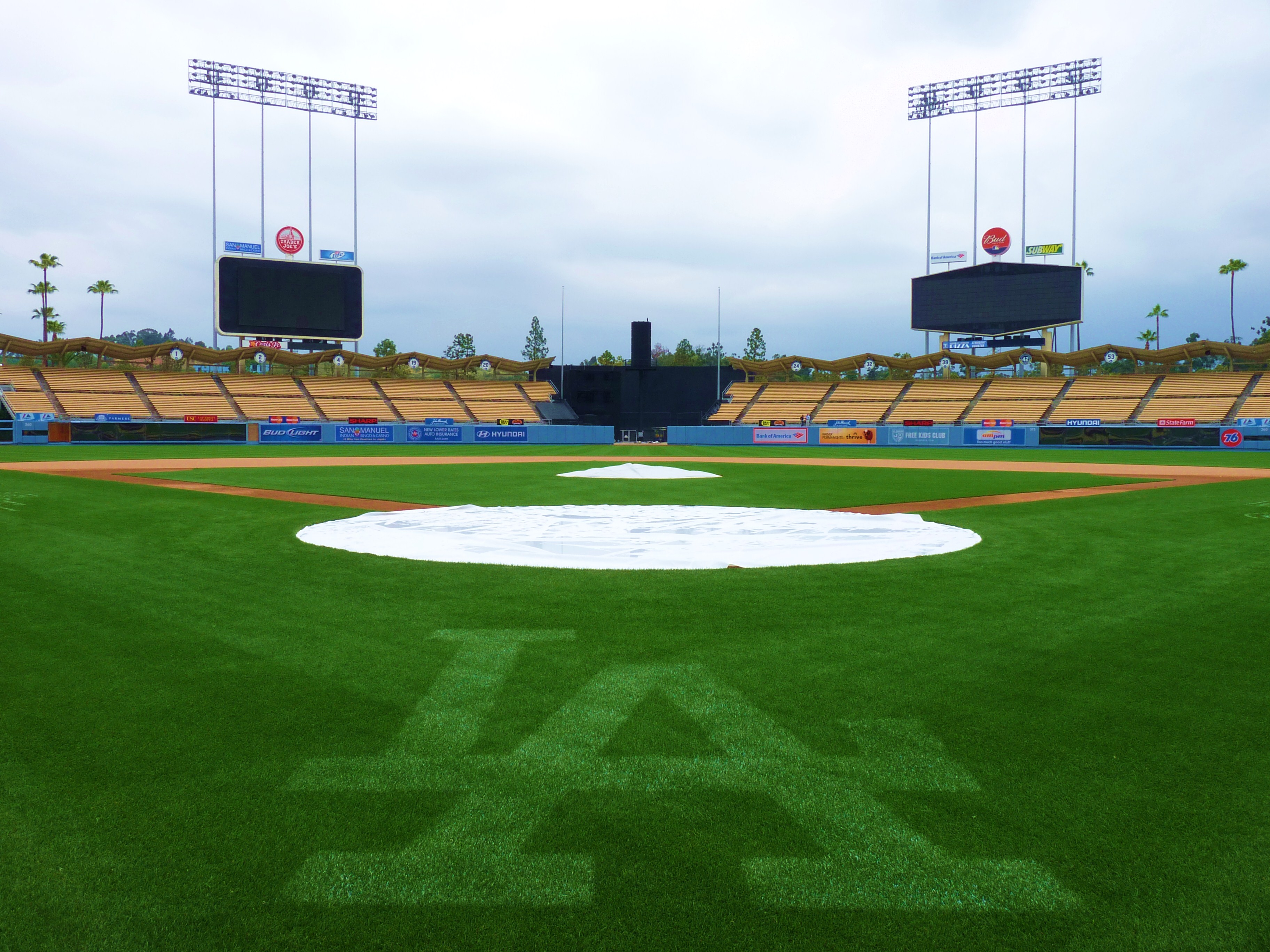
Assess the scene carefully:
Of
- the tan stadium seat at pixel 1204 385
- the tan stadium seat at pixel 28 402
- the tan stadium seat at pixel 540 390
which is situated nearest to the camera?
the tan stadium seat at pixel 28 402

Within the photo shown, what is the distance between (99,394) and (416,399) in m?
19.7

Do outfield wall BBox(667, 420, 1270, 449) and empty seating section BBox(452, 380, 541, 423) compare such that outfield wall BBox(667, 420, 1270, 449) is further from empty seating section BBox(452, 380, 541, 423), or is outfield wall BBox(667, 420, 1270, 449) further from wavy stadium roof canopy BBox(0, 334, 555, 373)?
wavy stadium roof canopy BBox(0, 334, 555, 373)

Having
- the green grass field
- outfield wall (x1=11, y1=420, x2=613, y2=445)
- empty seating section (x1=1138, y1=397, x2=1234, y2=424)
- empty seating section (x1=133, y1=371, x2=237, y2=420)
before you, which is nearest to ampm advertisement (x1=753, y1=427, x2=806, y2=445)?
outfield wall (x1=11, y1=420, x2=613, y2=445)

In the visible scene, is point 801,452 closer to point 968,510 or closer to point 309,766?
point 968,510

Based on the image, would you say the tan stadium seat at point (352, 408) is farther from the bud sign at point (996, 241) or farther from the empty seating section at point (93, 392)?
the bud sign at point (996, 241)

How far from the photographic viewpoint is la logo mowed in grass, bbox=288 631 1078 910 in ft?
7.71

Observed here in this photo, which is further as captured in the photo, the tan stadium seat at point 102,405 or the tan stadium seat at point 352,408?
the tan stadium seat at point 352,408

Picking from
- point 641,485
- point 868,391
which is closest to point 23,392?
point 641,485

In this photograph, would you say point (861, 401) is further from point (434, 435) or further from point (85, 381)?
point (85, 381)

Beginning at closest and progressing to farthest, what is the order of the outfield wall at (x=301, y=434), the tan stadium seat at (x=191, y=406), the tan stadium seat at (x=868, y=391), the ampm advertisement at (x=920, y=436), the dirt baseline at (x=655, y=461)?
the dirt baseline at (x=655, y=461)
the outfield wall at (x=301, y=434)
the ampm advertisement at (x=920, y=436)
the tan stadium seat at (x=191, y=406)
the tan stadium seat at (x=868, y=391)

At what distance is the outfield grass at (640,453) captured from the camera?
3150 centimetres

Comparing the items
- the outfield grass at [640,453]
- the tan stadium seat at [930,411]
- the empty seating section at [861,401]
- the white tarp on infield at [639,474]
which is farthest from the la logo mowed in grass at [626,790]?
the empty seating section at [861,401]

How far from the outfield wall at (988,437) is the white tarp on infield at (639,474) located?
2812cm

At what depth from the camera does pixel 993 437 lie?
46.5 metres
